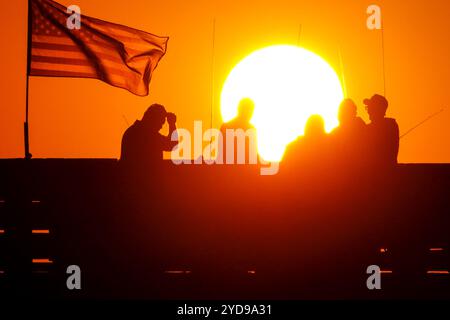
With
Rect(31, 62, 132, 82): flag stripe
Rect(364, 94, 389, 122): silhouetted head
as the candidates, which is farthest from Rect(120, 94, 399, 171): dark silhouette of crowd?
Rect(31, 62, 132, 82): flag stripe

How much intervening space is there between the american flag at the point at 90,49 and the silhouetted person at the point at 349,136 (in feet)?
14.5

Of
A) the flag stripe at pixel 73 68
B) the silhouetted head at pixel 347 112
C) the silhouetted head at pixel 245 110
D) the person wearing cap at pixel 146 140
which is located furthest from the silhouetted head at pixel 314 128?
the flag stripe at pixel 73 68

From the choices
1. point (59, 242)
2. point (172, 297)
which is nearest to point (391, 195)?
point (172, 297)

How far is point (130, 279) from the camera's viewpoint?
969 centimetres

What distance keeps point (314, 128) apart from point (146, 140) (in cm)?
200

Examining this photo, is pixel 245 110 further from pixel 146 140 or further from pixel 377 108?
pixel 377 108

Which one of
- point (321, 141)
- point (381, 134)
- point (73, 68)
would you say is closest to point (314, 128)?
Result: point (321, 141)

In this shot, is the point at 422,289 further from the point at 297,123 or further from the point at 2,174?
the point at 297,123

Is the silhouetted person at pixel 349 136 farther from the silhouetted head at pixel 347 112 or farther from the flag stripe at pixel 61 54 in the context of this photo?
the flag stripe at pixel 61 54

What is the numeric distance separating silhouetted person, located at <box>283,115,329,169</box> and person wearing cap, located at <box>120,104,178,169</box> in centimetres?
154

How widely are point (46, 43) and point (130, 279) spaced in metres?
4.63

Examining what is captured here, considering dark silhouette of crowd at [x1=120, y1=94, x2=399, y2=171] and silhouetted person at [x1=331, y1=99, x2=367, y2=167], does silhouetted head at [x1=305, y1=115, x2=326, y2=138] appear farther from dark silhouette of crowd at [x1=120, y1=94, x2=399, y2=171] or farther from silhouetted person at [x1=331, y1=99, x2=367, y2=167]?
silhouetted person at [x1=331, y1=99, x2=367, y2=167]

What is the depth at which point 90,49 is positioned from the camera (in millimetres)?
12859

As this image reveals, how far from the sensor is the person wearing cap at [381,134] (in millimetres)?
9781
